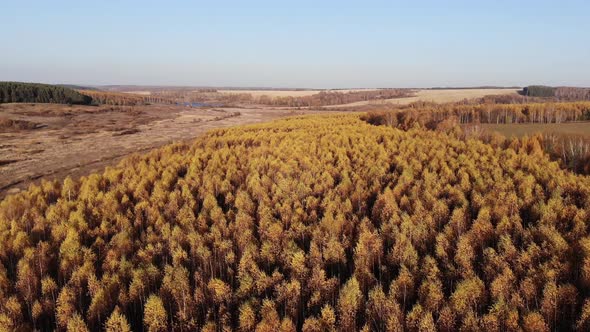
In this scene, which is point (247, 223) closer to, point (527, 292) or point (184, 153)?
point (527, 292)

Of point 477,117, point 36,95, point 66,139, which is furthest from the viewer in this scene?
point 36,95

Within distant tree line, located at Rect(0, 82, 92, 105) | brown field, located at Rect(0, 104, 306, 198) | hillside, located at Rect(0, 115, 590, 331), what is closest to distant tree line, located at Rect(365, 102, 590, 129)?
brown field, located at Rect(0, 104, 306, 198)

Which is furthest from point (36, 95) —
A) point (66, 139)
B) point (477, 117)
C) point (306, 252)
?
point (306, 252)

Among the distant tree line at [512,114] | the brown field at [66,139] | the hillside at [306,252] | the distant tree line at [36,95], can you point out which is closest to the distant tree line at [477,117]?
the distant tree line at [512,114]

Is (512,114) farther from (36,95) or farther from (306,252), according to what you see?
(36,95)

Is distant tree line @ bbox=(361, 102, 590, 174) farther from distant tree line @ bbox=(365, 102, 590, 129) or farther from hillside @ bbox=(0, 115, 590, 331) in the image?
hillside @ bbox=(0, 115, 590, 331)

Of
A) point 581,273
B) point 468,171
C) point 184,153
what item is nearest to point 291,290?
point 581,273
